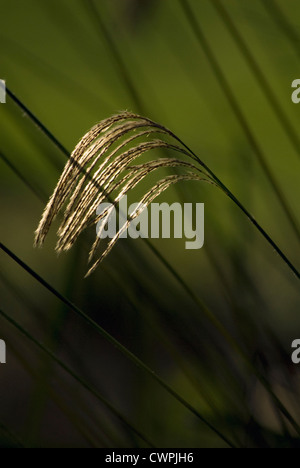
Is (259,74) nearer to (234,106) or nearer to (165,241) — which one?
(234,106)

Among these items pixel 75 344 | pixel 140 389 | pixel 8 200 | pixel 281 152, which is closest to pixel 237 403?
pixel 140 389

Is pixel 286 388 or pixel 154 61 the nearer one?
pixel 286 388

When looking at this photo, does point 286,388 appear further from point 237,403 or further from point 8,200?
point 8,200

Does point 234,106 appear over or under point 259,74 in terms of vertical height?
under

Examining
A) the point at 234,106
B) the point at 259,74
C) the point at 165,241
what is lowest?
the point at 165,241

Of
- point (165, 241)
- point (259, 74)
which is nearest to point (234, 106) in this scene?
point (259, 74)

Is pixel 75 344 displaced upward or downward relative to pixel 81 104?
downward
